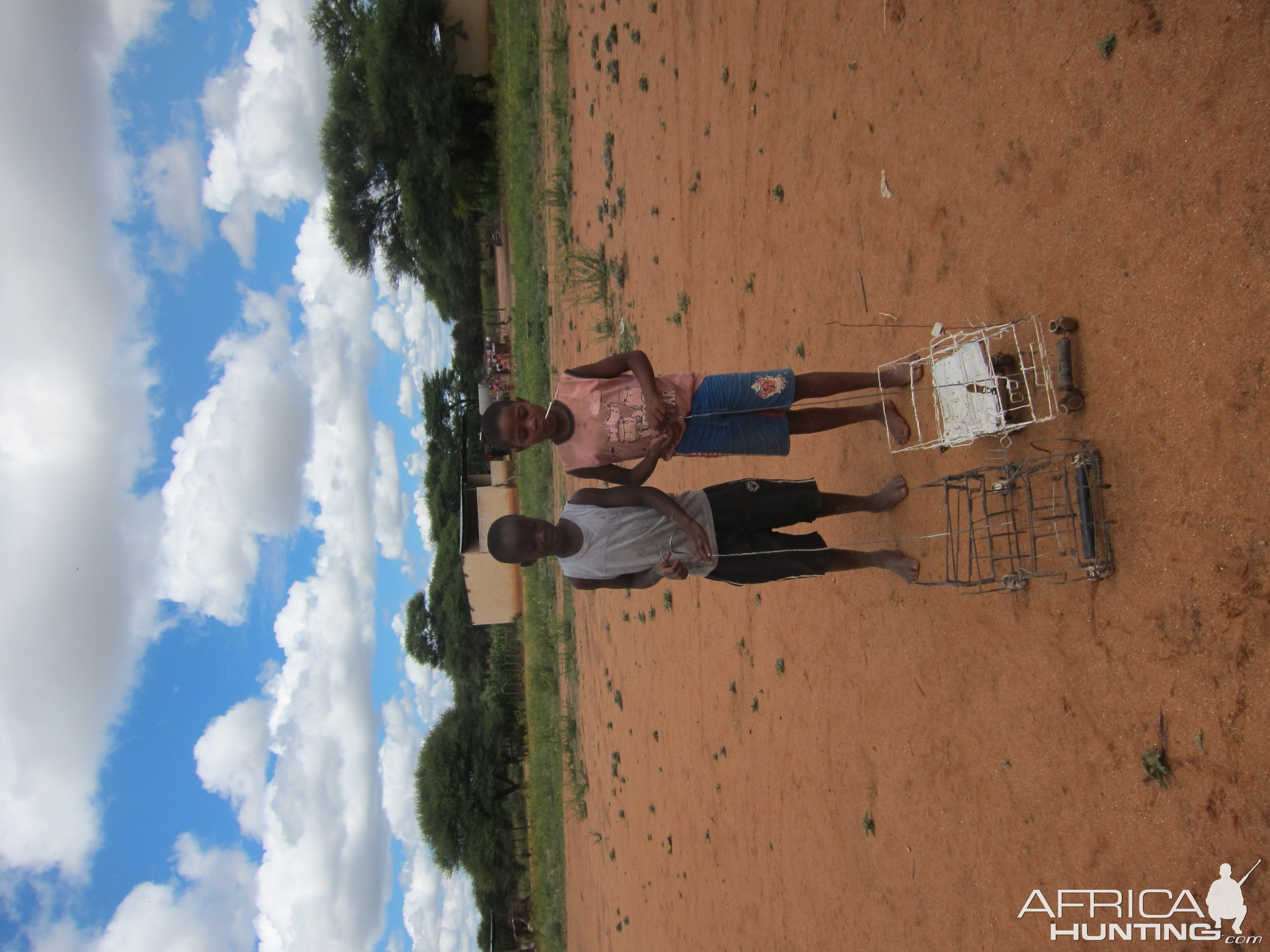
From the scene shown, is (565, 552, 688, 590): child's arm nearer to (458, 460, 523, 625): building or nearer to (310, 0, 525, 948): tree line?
(458, 460, 523, 625): building

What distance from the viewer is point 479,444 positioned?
68.7 feet

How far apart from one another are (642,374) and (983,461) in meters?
1.56

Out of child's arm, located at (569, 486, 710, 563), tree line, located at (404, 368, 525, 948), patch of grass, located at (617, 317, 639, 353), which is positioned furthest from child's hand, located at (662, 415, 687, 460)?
tree line, located at (404, 368, 525, 948)

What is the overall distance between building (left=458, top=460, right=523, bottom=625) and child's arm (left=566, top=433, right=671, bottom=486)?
12916 millimetres

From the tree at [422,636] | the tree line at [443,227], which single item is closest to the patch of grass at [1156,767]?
the tree line at [443,227]

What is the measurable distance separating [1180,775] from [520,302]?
13.3 metres

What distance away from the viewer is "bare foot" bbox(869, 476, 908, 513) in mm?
3855

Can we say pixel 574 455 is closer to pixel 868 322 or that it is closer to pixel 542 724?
pixel 868 322

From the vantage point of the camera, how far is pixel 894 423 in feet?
12.0

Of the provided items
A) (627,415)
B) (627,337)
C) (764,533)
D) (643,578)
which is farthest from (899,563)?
(627,337)

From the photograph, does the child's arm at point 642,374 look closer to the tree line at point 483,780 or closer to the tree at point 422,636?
the tree line at point 483,780

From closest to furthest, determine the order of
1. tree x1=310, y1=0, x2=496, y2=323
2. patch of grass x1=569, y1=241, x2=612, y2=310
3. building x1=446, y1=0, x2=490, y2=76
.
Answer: patch of grass x1=569, y1=241, x2=612, y2=310 < tree x1=310, y1=0, x2=496, y2=323 < building x1=446, y1=0, x2=490, y2=76

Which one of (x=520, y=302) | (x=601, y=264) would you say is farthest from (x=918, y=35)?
(x=520, y=302)

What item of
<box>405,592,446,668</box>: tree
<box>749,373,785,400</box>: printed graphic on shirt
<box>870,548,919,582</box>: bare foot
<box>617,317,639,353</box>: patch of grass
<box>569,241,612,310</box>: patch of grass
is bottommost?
<box>405,592,446,668</box>: tree
